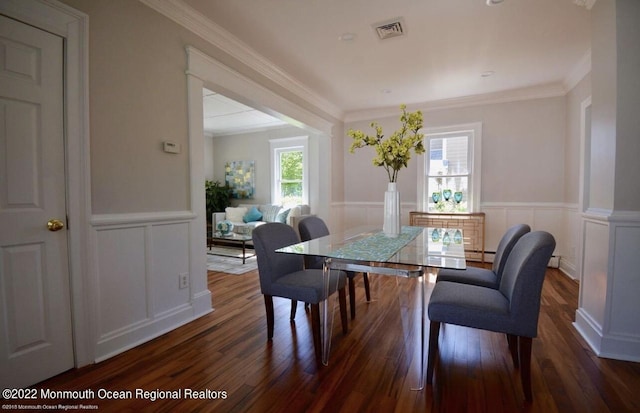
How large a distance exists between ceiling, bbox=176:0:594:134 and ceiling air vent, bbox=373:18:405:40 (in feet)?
0.12

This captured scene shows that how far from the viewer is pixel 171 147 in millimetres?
2307

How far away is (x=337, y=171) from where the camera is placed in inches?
209

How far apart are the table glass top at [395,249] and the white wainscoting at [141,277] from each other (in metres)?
1.04

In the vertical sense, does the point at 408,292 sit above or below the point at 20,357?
below

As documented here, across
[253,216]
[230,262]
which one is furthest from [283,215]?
[230,262]

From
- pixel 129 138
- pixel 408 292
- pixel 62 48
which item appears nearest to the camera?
pixel 62 48

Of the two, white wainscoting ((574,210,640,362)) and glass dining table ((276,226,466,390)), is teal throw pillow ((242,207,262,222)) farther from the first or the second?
white wainscoting ((574,210,640,362))

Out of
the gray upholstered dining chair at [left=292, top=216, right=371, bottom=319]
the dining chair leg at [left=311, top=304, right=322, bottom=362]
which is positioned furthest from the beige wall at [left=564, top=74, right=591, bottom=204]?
the dining chair leg at [left=311, top=304, right=322, bottom=362]

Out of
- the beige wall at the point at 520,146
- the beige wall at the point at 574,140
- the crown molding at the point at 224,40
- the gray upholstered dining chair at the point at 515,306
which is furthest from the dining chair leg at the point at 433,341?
the beige wall at the point at 520,146

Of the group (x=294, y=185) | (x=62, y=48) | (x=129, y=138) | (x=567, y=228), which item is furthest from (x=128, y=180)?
(x=567, y=228)

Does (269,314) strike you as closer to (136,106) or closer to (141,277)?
(141,277)

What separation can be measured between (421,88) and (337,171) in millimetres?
1940

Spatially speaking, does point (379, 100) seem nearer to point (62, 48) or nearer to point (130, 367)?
point (62, 48)

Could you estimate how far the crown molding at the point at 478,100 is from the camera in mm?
4062
